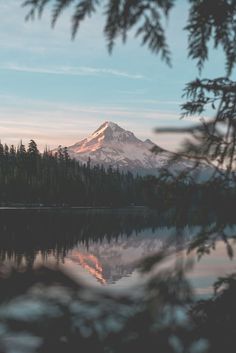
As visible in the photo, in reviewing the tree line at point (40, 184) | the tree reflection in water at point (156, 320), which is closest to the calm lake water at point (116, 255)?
the tree reflection in water at point (156, 320)

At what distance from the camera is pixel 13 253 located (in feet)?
132

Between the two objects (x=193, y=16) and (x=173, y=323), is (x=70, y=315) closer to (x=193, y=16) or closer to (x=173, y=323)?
(x=173, y=323)

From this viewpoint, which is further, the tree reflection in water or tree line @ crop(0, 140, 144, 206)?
tree line @ crop(0, 140, 144, 206)

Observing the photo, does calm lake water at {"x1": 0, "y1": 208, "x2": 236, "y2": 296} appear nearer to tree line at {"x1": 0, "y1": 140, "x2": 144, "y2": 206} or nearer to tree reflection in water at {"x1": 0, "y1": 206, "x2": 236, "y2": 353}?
tree reflection in water at {"x1": 0, "y1": 206, "x2": 236, "y2": 353}

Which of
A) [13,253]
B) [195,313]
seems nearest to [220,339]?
[195,313]

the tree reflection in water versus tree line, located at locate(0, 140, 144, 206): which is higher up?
the tree reflection in water

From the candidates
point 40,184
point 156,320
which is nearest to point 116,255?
point 156,320

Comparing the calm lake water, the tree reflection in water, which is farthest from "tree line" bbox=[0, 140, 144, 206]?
the tree reflection in water

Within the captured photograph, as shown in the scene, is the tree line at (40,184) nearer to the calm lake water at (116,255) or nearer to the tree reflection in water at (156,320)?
the calm lake water at (116,255)

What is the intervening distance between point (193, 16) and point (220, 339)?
3694mm

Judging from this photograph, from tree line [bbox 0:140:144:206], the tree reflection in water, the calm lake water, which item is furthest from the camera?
tree line [bbox 0:140:144:206]

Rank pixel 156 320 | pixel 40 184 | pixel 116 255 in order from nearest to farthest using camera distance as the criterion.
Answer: pixel 156 320
pixel 116 255
pixel 40 184

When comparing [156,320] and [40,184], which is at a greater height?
[156,320]

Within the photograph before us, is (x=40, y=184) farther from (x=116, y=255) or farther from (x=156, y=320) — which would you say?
(x=156, y=320)
